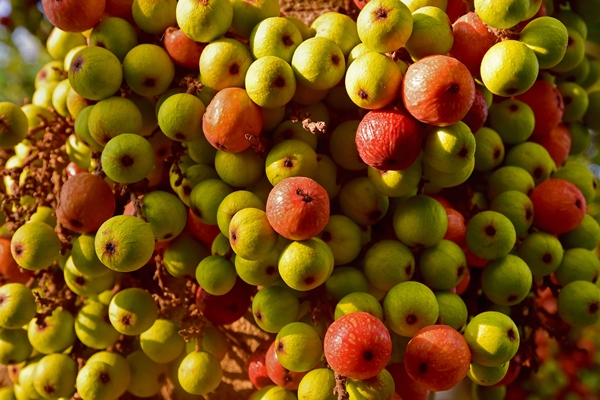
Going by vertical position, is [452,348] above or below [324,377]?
above

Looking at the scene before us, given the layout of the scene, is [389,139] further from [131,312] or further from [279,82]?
[131,312]

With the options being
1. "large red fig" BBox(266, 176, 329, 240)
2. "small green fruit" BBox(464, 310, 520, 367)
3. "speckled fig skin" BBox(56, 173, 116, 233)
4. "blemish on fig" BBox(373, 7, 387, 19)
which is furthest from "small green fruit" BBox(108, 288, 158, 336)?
"blemish on fig" BBox(373, 7, 387, 19)

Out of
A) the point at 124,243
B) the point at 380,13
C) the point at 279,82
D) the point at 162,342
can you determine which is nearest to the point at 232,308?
the point at 162,342

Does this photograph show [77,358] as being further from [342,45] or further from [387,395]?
[342,45]

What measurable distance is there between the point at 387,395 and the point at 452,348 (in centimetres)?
17

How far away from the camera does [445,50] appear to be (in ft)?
4.08

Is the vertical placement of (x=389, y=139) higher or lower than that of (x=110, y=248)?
higher

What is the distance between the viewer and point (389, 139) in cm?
115

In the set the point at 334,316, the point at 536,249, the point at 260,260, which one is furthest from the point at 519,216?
the point at 260,260

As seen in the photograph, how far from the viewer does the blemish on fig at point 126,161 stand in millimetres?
1262

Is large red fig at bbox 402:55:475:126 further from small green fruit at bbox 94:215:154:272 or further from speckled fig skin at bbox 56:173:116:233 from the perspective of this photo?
speckled fig skin at bbox 56:173:116:233

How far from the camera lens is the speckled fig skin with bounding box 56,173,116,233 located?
132 centimetres

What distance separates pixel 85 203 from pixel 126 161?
0.52 ft

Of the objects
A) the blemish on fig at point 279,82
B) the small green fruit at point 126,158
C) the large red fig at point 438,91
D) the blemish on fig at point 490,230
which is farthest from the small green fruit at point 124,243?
the blemish on fig at point 490,230
